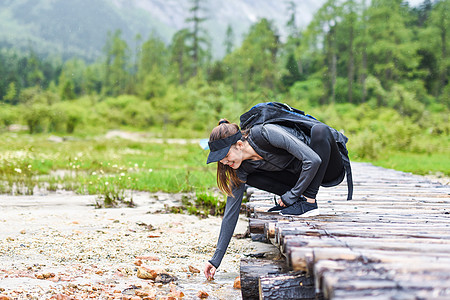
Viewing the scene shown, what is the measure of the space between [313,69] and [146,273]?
45.6 m

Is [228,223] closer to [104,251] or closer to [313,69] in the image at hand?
[104,251]

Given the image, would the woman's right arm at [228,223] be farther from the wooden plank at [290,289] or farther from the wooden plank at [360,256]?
the wooden plank at [360,256]

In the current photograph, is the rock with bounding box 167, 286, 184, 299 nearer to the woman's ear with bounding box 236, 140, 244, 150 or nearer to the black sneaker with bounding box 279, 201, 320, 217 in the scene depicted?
the black sneaker with bounding box 279, 201, 320, 217

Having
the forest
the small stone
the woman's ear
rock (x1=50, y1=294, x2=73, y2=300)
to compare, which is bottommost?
the small stone

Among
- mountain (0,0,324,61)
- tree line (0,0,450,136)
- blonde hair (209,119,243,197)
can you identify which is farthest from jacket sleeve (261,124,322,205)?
mountain (0,0,324,61)

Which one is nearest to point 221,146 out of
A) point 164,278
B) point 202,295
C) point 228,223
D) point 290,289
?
point 228,223

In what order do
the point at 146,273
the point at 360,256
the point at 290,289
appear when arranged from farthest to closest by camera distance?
the point at 146,273
the point at 290,289
the point at 360,256

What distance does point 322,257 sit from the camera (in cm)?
200

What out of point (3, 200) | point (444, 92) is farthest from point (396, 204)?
point (444, 92)

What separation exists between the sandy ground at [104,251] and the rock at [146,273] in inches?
1.9

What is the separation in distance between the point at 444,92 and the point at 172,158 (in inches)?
1224

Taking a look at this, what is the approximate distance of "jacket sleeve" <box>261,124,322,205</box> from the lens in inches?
119

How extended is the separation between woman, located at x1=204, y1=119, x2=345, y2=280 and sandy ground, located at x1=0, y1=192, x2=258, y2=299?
64 centimetres

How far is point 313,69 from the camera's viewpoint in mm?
46500
